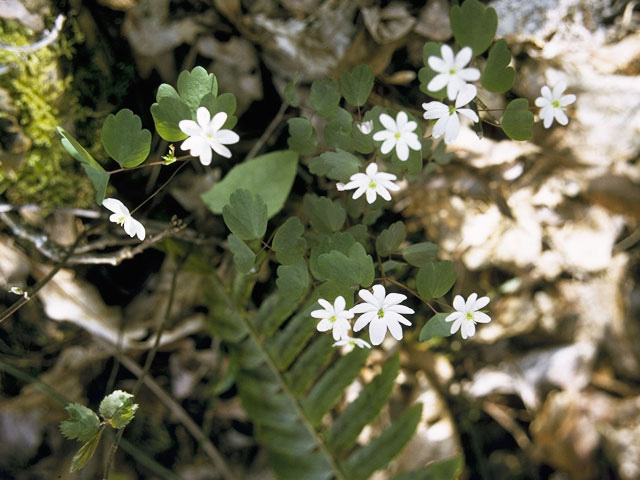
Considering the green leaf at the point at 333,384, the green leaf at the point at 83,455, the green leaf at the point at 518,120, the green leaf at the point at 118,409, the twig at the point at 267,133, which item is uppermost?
the green leaf at the point at 518,120

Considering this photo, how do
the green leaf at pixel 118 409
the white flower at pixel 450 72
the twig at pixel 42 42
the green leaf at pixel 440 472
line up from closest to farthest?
the white flower at pixel 450 72, the green leaf at pixel 118 409, the twig at pixel 42 42, the green leaf at pixel 440 472

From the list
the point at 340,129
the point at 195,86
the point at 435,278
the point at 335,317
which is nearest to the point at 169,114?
the point at 195,86

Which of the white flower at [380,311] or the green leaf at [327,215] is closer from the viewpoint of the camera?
the white flower at [380,311]

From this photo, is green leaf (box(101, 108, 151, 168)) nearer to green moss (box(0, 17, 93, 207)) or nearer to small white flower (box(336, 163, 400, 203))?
small white flower (box(336, 163, 400, 203))

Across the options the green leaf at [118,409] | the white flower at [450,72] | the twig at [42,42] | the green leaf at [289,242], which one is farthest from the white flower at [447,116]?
the twig at [42,42]

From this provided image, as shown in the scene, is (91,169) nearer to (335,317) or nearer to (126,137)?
(126,137)

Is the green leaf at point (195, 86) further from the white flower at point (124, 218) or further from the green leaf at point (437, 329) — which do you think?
the green leaf at point (437, 329)

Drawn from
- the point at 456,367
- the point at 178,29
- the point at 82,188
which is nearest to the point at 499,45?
the point at 178,29
